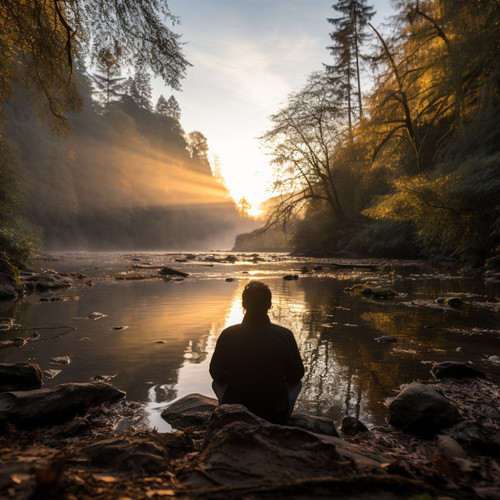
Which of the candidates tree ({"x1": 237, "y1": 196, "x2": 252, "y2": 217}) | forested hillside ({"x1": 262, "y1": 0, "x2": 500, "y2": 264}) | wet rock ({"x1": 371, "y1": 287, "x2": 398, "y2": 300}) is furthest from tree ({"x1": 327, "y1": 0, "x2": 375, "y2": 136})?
tree ({"x1": 237, "y1": 196, "x2": 252, "y2": 217})

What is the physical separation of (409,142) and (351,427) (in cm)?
2500

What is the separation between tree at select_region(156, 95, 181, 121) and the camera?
304ft

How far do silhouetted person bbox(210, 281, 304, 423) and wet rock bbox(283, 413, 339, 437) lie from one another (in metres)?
0.11

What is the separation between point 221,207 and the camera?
356ft

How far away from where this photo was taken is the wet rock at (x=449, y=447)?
94.7 inches

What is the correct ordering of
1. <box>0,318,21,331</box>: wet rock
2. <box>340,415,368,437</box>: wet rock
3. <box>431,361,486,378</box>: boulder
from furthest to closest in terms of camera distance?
<box>0,318,21,331</box>: wet rock < <box>431,361,486,378</box>: boulder < <box>340,415,368,437</box>: wet rock

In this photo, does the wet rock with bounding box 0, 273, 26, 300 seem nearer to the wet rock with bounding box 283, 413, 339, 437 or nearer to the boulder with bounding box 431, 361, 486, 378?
the wet rock with bounding box 283, 413, 339, 437

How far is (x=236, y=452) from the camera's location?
184cm

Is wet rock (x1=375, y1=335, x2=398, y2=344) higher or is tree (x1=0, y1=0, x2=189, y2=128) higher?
tree (x1=0, y1=0, x2=189, y2=128)

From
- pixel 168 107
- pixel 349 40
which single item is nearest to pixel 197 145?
pixel 168 107

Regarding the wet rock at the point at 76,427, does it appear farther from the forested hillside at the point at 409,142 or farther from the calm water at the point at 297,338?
the forested hillside at the point at 409,142

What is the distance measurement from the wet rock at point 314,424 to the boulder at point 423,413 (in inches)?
24.8

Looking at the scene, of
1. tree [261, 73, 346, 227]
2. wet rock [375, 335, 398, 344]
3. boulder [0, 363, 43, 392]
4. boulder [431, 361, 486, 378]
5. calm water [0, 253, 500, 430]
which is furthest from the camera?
tree [261, 73, 346, 227]

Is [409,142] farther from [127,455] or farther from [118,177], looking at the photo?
[118,177]
